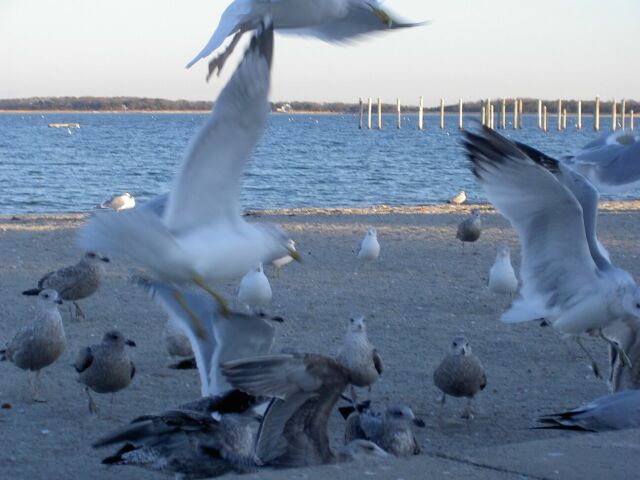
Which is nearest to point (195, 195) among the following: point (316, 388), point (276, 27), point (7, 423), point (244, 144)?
point (244, 144)

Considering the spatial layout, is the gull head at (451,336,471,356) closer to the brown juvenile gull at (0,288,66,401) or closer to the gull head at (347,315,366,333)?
the gull head at (347,315,366,333)

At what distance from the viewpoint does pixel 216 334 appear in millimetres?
4867

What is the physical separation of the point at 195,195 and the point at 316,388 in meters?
1.13

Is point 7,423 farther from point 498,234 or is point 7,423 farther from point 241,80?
point 498,234

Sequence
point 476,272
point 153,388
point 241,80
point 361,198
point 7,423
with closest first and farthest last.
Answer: point 241,80 → point 7,423 → point 153,388 → point 476,272 → point 361,198

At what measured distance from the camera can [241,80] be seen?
14.8 feet

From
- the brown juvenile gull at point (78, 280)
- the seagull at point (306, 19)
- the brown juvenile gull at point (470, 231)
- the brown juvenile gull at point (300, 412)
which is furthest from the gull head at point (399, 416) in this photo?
the brown juvenile gull at point (470, 231)

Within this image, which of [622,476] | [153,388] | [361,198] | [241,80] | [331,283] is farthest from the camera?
[361,198]

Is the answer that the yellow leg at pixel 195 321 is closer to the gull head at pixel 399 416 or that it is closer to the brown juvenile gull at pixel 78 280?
the gull head at pixel 399 416

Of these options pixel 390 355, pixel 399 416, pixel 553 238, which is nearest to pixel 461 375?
pixel 553 238

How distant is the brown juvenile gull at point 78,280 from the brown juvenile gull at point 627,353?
406 cm

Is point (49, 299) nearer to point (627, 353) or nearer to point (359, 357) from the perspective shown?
point (359, 357)

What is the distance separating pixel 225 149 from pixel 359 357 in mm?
1917

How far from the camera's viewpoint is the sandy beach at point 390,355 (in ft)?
12.7
